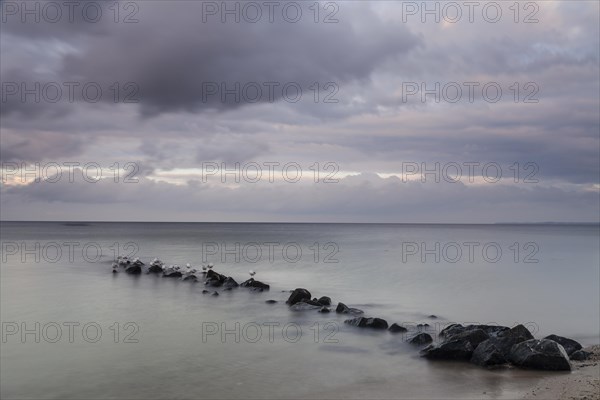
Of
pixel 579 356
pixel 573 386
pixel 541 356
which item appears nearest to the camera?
pixel 573 386

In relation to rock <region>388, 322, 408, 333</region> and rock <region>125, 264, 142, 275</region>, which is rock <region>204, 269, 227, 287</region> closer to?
rock <region>125, 264, 142, 275</region>

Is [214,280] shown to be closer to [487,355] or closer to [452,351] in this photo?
[452,351]

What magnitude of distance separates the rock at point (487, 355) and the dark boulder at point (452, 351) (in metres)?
0.24

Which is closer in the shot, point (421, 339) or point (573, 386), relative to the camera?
→ point (573, 386)

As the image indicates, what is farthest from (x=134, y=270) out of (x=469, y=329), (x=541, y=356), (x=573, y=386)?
(x=573, y=386)

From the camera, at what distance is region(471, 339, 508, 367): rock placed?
50.4 feet

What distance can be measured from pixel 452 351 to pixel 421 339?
2362 mm

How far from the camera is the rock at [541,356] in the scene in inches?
588

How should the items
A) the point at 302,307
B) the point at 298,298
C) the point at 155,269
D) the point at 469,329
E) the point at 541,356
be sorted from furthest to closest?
1. the point at 155,269
2. the point at 298,298
3. the point at 302,307
4. the point at 469,329
5. the point at 541,356

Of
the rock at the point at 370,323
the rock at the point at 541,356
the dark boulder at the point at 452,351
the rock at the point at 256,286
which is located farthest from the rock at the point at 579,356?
the rock at the point at 256,286

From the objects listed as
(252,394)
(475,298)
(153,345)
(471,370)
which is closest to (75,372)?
(153,345)

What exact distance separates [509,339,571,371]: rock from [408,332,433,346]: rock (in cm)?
340

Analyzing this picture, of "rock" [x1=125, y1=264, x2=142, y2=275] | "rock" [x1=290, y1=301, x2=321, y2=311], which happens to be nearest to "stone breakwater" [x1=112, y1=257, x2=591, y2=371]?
"rock" [x1=290, y1=301, x2=321, y2=311]

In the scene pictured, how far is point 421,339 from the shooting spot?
18.5 meters
